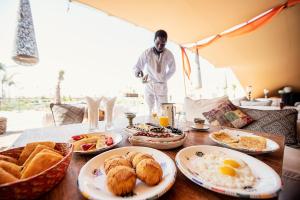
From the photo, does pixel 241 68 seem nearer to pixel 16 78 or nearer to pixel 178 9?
pixel 178 9

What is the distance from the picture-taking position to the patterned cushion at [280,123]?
4.15ft

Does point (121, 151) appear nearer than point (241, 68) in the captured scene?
Yes

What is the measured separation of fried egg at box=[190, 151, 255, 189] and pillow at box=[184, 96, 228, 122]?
1318 mm

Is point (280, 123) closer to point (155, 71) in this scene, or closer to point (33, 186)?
point (155, 71)

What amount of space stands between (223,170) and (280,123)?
127cm

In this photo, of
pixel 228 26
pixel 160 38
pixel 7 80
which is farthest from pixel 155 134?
pixel 7 80

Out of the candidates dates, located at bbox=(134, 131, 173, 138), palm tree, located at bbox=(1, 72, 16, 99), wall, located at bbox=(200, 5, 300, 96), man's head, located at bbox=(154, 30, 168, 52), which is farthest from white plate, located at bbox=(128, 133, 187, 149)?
palm tree, located at bbox=(1, 72, 16, 99)

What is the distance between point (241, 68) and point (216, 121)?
18.9 feet

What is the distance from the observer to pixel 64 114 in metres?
1.59

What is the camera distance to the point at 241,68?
19.8 ft

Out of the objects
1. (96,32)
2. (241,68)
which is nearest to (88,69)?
(96,32)

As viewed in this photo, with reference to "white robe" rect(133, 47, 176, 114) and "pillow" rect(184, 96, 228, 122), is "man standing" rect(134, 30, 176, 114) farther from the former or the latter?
"pillow" rect(184, 96, 228, 122)

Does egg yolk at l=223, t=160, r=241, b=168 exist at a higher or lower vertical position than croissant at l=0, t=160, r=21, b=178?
lower

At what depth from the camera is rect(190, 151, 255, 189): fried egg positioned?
40 cm
